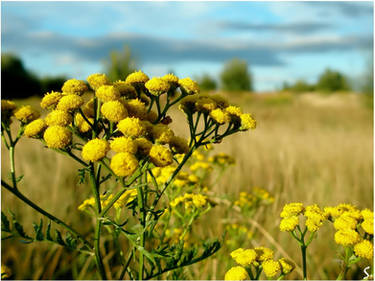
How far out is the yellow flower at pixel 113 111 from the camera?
1368 mm

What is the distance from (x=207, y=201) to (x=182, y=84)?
0.64m

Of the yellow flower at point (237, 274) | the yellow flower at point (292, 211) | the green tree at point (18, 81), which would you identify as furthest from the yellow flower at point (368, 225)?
the green tree at point (18, 81)

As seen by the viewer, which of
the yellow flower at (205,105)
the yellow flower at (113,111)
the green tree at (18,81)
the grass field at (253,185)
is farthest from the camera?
the green tree at (18,81)

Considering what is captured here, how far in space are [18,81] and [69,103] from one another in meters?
33.1

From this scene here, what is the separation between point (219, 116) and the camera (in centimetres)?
154

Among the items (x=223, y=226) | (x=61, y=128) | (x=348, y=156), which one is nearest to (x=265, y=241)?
(x=223, y=226)

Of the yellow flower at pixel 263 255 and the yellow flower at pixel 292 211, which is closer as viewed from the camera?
the yellow flower at pixel 263 255

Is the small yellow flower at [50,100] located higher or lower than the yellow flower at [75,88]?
lower

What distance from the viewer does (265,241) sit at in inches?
117

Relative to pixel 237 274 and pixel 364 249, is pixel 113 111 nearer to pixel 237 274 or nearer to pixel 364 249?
pixel 237 274

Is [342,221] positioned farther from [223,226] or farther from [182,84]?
[223,226]

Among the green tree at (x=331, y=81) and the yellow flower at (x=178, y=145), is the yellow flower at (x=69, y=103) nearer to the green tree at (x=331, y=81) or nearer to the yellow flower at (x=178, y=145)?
the yellow flower at (x=178, y=145)

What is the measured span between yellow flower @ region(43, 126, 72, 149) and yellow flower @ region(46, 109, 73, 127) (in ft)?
0.11

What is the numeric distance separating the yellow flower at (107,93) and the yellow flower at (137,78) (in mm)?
161
